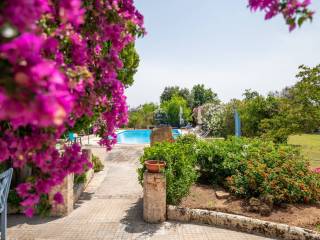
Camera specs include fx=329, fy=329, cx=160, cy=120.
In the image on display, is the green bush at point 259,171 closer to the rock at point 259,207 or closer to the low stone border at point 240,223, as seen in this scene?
the rock at point 259,207

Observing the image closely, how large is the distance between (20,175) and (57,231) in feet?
9.27

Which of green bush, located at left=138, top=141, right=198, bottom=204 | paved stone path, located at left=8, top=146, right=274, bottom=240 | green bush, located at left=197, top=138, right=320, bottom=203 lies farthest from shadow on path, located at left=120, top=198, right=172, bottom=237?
green bush, located at left=197, top=138, right=320, bottom=203

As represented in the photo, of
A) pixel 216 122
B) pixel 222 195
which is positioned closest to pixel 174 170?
pixel 222 195

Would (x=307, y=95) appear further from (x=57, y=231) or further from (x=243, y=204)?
(x=57, y=231)

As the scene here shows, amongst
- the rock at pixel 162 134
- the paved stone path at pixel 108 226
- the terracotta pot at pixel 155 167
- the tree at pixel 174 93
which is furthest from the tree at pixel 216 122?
the tree at pixel 174 93

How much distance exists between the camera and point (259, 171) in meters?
7.92

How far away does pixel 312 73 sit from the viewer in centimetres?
1560

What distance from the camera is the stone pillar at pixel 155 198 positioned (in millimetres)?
7340

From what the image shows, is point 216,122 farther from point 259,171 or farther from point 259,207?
point 259,207

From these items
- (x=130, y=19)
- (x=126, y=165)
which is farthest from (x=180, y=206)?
(x=126, y=165)

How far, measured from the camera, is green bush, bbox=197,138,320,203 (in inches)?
296

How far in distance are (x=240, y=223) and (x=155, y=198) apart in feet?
6.19

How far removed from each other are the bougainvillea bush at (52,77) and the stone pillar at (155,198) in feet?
11.6

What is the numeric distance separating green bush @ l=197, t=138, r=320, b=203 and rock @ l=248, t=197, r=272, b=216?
208 millimetres
